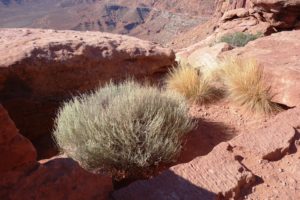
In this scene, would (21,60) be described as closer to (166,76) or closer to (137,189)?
(166,76)

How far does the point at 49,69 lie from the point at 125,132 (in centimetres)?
215

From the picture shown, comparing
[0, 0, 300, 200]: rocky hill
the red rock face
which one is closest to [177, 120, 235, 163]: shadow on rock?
[0, 0, 300, 200]: rocky hill

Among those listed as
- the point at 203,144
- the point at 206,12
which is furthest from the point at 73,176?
the point at 206,12

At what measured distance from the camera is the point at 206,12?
92250 millimetres

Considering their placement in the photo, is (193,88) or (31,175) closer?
(31,175)

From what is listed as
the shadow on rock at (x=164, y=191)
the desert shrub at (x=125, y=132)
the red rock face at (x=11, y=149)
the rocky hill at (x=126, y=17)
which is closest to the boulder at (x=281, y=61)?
the desert shrub at (x=125, y=132)

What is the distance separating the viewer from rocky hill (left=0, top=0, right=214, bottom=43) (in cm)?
10006

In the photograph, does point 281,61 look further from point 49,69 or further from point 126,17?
point 126,17

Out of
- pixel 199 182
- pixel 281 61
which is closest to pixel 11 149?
pixel 199 182

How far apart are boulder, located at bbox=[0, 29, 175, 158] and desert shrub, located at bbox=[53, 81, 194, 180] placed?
123cm

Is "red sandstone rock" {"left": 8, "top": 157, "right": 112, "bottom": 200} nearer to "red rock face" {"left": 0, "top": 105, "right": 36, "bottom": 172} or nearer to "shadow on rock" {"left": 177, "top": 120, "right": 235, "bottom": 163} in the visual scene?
"red rock face" {"left": 0, "top": 105, "right": 36, "bottom": 172}

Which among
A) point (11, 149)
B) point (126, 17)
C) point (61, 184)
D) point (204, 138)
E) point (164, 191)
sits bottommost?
point (126, 17)

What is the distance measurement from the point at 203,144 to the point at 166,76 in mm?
2235

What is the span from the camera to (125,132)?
349 cm
